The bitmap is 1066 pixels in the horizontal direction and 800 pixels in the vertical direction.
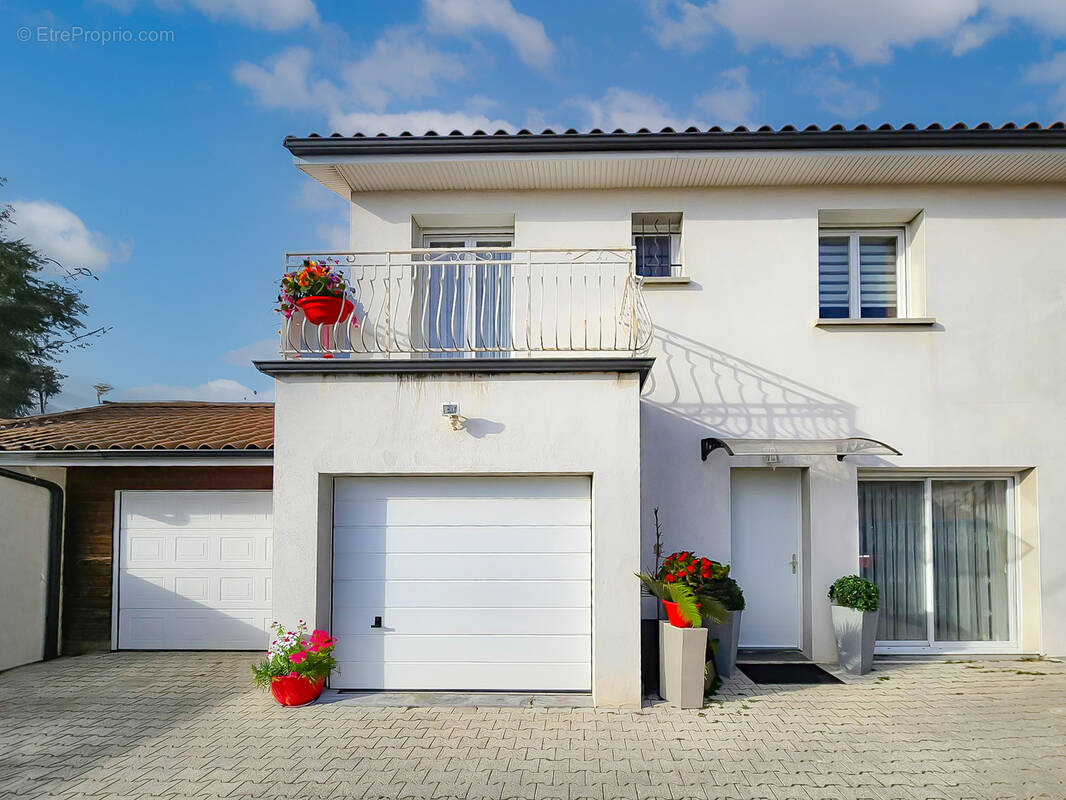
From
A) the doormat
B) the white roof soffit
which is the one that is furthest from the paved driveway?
the white roof soffit

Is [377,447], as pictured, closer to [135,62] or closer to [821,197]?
[821,197]

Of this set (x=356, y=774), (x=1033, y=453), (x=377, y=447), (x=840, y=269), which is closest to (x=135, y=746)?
(x=356, y=774)

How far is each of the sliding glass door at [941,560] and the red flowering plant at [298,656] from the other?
255 inches

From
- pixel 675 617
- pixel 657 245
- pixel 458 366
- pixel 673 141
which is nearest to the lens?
pixel 675 617

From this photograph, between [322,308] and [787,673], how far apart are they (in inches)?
258

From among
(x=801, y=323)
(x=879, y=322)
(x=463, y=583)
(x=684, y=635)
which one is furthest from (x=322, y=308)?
(x=879, y=322)

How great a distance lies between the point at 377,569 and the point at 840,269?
276 inches

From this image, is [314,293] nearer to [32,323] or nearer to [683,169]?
[683,169]

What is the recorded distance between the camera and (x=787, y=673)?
8031 millimetres

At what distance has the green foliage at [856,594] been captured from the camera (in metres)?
7.97

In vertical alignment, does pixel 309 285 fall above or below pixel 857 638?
above

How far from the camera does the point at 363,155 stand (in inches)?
332

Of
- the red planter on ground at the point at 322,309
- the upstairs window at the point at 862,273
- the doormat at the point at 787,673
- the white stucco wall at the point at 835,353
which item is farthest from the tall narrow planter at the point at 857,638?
the red planter on ground at the point at 322,309

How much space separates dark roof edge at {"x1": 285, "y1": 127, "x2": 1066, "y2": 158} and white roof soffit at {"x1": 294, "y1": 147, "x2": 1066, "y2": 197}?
2.7 inches
